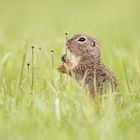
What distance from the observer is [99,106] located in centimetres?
517

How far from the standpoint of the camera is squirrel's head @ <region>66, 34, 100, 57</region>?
643 cm

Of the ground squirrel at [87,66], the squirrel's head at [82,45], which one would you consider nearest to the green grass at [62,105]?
the ground squirrel at [87,66]

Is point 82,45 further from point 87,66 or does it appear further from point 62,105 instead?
point 62,105

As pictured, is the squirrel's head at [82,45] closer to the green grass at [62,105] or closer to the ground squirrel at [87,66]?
the ground squirrel at [87,66]

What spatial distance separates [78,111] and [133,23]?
33.0ft

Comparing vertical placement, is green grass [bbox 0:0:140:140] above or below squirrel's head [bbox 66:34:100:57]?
below

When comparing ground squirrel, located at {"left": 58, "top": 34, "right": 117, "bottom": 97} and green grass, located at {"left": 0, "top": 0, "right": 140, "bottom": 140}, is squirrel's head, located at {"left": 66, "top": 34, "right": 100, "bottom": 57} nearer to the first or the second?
ground squirrel, located at {"left": 58, "top": 34, "right": 117, "bottom": 97}

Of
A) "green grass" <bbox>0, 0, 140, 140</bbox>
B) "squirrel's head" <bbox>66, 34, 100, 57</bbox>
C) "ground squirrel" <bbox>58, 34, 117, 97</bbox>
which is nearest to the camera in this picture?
"green grass" <bbox>0, 0, 140, 140</bbox>

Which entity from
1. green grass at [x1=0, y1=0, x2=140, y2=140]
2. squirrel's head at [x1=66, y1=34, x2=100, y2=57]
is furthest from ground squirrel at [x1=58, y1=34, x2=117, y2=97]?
green grass at [x1=0, y1=0, x2=140, y2=140]

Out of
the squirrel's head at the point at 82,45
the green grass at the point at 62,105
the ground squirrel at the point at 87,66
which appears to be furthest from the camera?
the squirrel's head at the point at 82,45

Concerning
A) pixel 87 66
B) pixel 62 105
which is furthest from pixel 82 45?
pixel 62 105

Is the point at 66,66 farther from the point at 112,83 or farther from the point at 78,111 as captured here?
the point at 78,111

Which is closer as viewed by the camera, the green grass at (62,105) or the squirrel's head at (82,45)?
the green grass at (62,105)

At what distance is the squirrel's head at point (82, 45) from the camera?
6.43m
